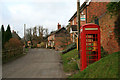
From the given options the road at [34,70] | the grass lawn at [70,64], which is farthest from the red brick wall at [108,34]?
the road at [34,70]

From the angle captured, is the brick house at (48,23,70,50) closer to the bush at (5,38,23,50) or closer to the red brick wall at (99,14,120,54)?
the bush at (5,38,23,50)

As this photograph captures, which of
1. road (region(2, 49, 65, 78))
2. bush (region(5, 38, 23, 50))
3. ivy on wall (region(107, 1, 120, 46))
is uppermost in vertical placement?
ivy on wall (region(107, 1, 120, 46))

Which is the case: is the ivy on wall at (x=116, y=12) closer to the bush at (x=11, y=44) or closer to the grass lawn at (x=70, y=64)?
the grass lawn at (x=70, y=64)

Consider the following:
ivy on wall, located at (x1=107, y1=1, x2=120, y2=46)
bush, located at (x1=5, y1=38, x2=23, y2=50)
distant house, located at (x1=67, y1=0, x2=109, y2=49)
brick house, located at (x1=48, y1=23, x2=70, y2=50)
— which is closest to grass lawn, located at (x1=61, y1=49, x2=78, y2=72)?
distant house, located at (x1=67, y1=0, x2=109, y2=49)

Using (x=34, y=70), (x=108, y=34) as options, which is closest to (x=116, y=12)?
(x=108, y=34)

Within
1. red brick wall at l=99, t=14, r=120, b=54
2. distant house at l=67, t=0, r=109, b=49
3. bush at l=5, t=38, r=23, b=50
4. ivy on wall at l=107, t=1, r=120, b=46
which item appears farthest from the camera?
bush at l=5, t=38, r=23, b=50

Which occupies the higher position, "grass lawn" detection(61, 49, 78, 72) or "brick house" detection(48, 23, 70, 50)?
"brick house" detection(48, 23, 70, 50)

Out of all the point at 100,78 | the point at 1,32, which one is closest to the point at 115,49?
the point at 100,78

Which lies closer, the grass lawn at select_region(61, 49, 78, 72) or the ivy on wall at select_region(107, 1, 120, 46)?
the ivy on wall at select_region(107, 1, 120, 46)

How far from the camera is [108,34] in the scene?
7703mm

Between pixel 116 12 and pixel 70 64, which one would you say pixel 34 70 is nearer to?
pixel 70 64

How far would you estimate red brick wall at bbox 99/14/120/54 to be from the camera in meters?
6.94

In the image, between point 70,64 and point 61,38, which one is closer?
point 70,64

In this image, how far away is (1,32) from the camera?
1950 cm
